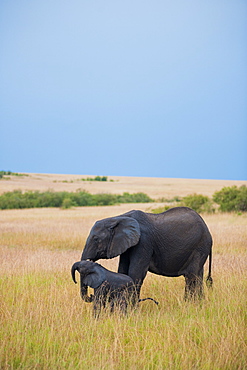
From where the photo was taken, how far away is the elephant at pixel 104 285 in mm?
6426

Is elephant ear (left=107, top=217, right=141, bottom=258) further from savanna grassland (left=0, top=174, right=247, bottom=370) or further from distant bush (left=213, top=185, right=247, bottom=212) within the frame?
distant bush (left=213, top=185, right=247, bottom=212)

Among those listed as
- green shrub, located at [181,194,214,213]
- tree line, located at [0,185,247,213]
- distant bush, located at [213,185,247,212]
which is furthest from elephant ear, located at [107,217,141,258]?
green shrub, located at [181,194,214,213]

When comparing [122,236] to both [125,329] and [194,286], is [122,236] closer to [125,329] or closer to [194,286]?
[125,329]

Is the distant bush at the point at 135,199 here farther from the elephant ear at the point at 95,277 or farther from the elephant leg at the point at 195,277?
the elephant ear at the point at 95,277

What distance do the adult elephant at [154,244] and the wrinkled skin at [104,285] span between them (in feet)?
0.77

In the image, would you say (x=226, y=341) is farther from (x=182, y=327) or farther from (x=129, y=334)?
(x=129, y=334)

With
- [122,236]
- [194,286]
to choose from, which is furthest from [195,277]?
[122,236]

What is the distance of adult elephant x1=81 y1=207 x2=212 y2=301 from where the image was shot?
6715 millimetres

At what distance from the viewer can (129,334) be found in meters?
5.86

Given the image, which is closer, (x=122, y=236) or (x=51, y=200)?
(x=122, y=236)

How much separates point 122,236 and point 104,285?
82 cm

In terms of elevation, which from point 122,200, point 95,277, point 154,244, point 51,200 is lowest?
point 122,200

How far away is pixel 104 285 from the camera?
21.0ft

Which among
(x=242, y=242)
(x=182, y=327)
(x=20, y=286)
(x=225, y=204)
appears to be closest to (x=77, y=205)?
(x=225, y=204)
